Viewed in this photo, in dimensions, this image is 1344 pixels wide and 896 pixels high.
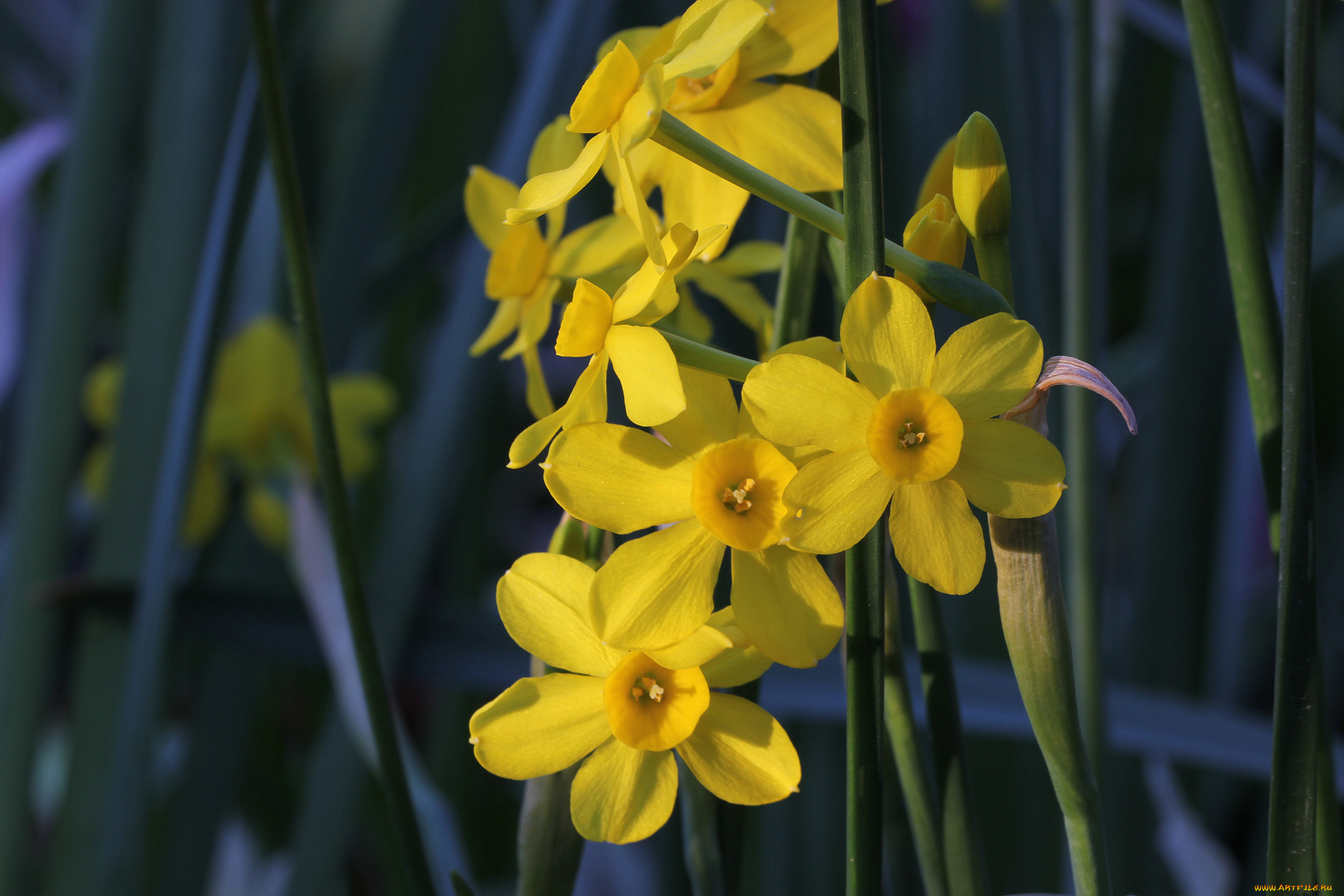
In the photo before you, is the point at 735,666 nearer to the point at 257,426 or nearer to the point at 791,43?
the point at 791,43

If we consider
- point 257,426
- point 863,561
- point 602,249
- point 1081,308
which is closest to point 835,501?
point 863,561

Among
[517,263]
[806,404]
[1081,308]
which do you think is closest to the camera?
[806,404]

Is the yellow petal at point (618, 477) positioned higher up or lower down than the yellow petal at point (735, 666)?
higher up

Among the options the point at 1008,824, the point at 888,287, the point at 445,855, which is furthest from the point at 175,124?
the point at 1008,824

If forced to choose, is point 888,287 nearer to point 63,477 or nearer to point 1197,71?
point 1197,71

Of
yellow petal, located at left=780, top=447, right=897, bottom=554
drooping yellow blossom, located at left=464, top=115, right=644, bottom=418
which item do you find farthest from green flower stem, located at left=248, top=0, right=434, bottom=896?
yellow petal, located at left=780, top=447, right=897, bottom=554

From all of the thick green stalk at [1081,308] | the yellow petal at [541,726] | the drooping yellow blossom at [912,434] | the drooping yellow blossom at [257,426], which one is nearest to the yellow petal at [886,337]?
the drooping yellow blossom at [912,434]

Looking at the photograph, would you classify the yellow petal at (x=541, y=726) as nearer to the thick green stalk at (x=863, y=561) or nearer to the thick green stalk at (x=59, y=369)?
the thick green stalk at (x=863, y=561)
